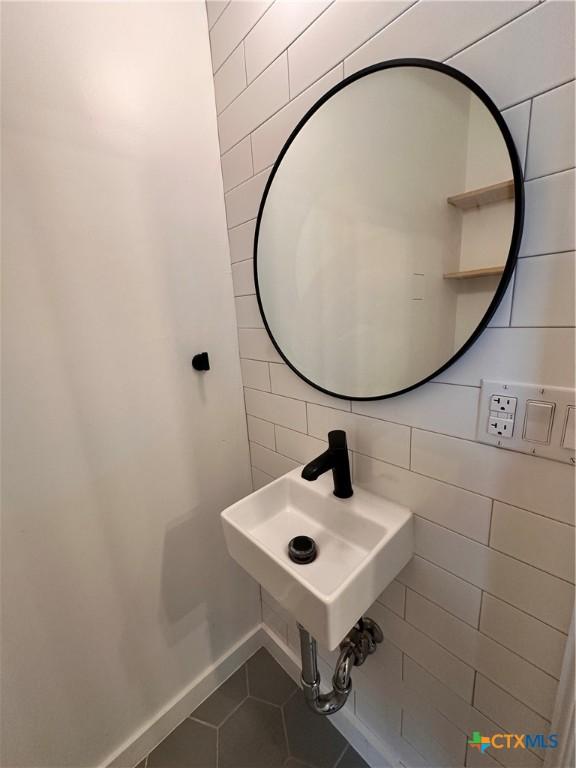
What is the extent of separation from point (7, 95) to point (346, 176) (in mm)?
753

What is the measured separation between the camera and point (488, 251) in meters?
0.52

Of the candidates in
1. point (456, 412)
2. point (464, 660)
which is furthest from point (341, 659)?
point (456, 412)

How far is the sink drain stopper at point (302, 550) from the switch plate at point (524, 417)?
1.56ft

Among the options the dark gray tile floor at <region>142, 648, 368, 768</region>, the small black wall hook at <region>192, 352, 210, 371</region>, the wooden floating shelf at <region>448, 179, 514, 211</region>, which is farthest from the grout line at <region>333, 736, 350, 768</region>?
the wooden floating shelf at <region>448, 179, 514, 211</region>

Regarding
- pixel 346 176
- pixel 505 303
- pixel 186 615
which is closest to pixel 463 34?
pixel 346 176

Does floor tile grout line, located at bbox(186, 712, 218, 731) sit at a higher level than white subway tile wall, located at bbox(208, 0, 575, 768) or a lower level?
lower

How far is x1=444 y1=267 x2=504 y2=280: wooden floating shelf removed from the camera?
1.68 feet

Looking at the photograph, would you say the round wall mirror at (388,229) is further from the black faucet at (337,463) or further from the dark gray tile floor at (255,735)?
the dark gray tile floor at (255,735)

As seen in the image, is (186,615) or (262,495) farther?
(186,615)

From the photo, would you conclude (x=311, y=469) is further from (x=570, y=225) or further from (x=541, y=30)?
(x=541, y=30)

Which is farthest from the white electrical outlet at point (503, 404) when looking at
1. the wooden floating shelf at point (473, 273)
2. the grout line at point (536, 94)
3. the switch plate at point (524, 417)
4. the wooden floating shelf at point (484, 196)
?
the grout line at point (536, 94)

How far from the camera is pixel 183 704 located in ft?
3.84

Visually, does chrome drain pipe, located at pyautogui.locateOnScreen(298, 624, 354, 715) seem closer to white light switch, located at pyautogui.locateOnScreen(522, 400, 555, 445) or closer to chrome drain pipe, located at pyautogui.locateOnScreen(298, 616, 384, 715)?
chrome drain pipe, located at pyautogui.locateOnScreen(298, 616, 384, 715)

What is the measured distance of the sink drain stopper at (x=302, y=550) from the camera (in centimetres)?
76
